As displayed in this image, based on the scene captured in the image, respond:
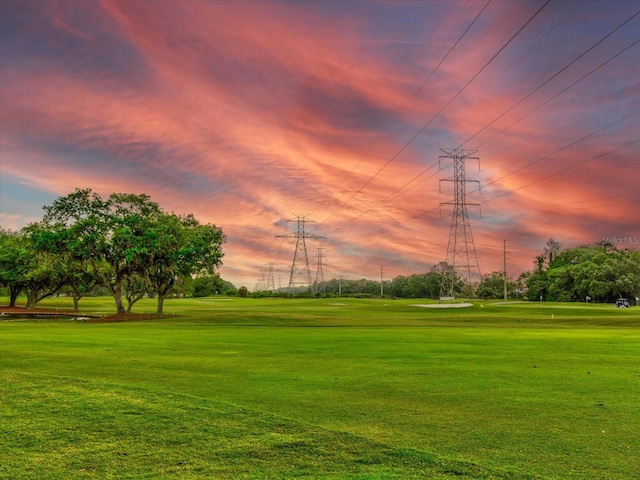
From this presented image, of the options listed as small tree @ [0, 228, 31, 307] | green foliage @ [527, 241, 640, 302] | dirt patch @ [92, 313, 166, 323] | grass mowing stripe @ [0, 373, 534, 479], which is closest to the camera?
grass mowing stripe @ [0, 373, 534, 479]

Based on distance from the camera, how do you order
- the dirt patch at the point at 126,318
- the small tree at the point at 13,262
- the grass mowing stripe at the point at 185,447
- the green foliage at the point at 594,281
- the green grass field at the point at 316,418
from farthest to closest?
the green foliage at the point at 594,281 < the small tree at the point at 13,262 < the dirt patch at the point at 126,318 < the green grass field at the point at 316,418 < the grass mowing stripe at the point at 185,447

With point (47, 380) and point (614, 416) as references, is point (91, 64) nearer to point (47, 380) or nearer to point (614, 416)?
point (47, 380)

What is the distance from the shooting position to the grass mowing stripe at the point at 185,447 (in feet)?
22.8

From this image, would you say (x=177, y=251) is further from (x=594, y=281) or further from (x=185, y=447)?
(x=594, y=281)

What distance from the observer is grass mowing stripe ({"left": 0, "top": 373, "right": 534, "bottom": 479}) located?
695 cm

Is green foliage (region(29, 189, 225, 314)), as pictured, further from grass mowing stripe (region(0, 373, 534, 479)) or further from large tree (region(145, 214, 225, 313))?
grass mowing stripe (region(0, 373, 534, 479))

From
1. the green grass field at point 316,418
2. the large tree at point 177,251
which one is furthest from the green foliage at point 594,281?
the green grass field at point 316,418

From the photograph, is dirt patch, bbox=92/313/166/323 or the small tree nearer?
dirt patch, bbox=92/313/166/323

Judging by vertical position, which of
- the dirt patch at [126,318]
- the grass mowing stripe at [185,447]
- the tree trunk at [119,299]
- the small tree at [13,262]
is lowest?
the dirt patch at [126,318]

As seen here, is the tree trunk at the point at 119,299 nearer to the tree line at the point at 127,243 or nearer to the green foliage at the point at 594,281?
the tree line at the point at 127,243

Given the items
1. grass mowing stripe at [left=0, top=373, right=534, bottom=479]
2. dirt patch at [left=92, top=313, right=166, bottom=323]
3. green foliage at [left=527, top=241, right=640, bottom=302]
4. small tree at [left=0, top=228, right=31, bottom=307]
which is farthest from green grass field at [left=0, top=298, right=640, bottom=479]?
green foliage at [left=527, top=241, right=640, bottom=302]

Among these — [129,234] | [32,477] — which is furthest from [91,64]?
[32,477]

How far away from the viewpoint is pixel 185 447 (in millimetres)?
7891

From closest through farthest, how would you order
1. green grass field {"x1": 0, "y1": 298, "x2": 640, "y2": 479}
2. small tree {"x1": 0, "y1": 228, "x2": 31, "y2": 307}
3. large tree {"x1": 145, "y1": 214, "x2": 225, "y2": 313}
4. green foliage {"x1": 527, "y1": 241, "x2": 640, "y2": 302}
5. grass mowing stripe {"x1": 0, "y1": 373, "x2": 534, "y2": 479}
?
grass mowing stripe {"x1": 0, "y1": 373, "x2": 534, "y2": 479} → green grass field {"x1": 0, "y1": 298, "x2": 640, "y2": 479} → large tree {"x1": 145, "y1": 214, "x2": 225, "y2": 313} → small tree {"x1": 0, "y1": 228, "x2": 31, "y2": 307} → green foliage {"x1": 527, "y1": 241, "x2": 640, "y2": 302}
